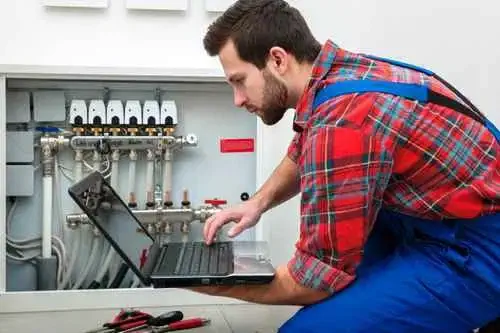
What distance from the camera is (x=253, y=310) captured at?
1.57m

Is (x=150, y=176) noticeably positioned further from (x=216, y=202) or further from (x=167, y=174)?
(x=216, y=202)

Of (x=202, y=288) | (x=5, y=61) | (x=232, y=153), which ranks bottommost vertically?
(x=202, y=288)

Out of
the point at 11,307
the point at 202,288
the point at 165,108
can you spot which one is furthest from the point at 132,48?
the point at 202,288

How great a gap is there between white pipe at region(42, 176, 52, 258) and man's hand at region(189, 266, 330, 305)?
0.89 meters

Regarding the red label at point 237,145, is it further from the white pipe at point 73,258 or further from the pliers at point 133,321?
the pliers at point 133,321

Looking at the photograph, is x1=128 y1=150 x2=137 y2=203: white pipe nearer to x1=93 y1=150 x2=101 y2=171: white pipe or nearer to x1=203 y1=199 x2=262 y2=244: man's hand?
x1=93 y1=150 x2=101 y2=171: white pipe

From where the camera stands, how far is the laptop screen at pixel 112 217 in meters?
1.08

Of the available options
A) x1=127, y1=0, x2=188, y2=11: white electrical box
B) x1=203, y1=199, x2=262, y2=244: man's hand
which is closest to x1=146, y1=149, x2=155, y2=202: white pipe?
x1=127, y1=0, x2=188, y2=11: white electrical box

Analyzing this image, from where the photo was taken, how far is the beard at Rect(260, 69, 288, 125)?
104 cm

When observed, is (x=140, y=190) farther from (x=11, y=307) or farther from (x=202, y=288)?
(x=202, y=288)

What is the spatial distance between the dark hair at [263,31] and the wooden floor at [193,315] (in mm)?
646

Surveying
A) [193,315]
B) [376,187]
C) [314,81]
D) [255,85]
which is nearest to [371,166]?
[376,187]

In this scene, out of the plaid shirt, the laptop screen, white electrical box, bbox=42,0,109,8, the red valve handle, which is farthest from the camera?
the red valve handle

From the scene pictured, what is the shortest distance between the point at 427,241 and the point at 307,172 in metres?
0.25
